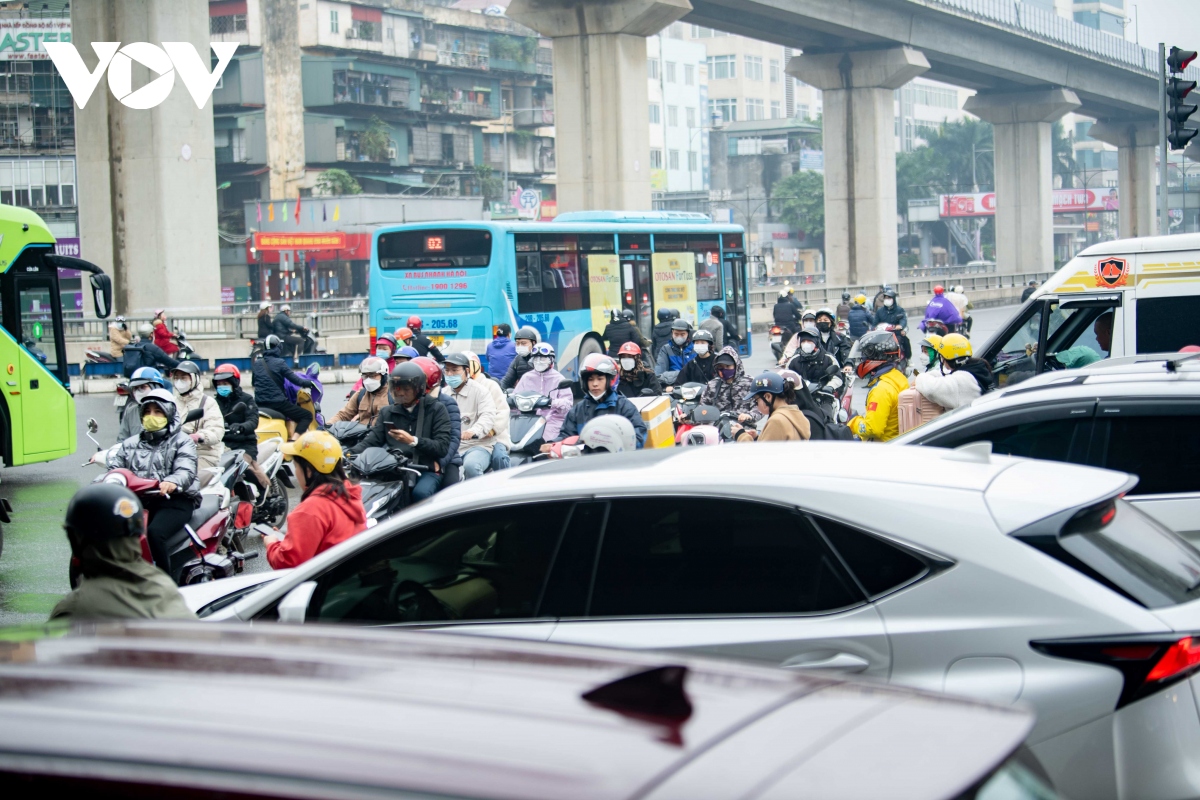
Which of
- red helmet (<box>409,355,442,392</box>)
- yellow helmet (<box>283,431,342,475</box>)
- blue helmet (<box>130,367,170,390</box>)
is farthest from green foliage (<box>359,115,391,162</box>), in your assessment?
yellow helmet (<box>283,431,342,475</box>)

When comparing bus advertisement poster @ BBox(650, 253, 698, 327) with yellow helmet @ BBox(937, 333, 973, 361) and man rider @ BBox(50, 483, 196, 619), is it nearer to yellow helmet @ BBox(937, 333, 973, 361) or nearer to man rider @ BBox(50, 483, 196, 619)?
yellow helmet @ BBox(937, 333, 973, 361)

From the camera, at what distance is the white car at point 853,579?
3.66 meters

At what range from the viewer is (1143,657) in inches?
143

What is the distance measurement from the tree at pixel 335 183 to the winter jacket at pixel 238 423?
57.9 metres

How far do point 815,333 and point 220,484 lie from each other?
23.5ft

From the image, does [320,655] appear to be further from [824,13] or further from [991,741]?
[824,13]

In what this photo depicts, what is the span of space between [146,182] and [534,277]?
13.6 m

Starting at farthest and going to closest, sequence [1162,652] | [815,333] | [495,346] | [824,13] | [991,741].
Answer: [824,13] < [495,346] < [815,333] < [1162,652] < [991,741]

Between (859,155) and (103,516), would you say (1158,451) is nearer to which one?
(103,516)

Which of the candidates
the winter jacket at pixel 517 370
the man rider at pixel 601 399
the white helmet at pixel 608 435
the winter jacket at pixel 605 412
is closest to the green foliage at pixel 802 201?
the winter jacket at pixel 517 370

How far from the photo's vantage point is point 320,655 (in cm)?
227

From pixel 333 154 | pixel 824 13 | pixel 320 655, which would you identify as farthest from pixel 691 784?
pixel 333 154

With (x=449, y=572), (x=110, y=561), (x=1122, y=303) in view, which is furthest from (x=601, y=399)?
(x=110, y=561)

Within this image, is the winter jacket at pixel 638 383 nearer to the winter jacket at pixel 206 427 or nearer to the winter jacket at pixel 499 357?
the winter jacket at pixel 206 427
